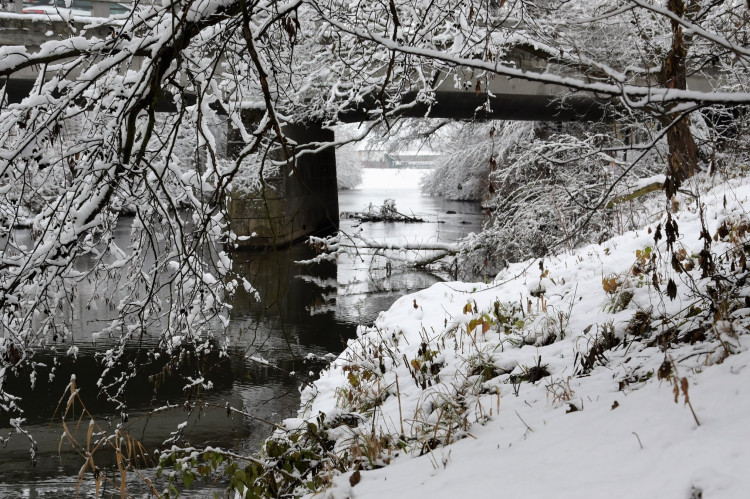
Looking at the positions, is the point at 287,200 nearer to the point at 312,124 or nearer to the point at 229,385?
the point at 312,124

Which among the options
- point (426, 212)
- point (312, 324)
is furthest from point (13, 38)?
point (426, 212)

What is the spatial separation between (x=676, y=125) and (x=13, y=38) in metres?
16.1

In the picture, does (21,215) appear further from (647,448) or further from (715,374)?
(715,374)

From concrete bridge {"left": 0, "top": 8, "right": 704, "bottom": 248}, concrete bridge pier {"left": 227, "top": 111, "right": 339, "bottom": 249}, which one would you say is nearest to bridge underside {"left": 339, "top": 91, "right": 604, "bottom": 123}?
concrete bridge {"left": 0, "top": 8, "right": 704, "bottom": 248}

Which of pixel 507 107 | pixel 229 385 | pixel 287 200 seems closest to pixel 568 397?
pixel 229 385

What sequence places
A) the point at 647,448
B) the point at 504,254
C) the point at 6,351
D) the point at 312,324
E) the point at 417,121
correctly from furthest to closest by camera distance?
the point at 417,121, the point at 504,254, the point at 312,324, the point at 6,351, the point at 647,448

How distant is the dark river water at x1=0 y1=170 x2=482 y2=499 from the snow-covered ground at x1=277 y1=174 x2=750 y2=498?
0.77 m

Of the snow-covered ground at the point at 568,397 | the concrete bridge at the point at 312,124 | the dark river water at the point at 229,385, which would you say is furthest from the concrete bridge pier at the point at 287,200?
the snow-covered ground at the point at 568,397

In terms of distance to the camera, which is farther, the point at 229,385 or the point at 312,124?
the point at 312,124

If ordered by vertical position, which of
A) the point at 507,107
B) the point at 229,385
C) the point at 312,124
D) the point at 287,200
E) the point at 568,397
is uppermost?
the point at 507,107

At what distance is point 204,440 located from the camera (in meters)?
6.20

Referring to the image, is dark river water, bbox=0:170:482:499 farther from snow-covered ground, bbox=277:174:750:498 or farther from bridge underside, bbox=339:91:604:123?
bridge underside, bbox=339:91:604:123

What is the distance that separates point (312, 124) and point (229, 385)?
43.6 feet

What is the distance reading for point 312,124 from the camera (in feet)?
65.4
